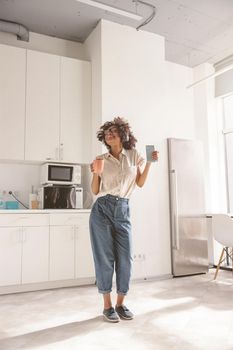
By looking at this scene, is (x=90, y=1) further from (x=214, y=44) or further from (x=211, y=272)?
(x=211, y=272)

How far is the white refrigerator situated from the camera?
4.09 meters

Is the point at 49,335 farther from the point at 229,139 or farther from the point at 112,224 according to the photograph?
the point at 229,139

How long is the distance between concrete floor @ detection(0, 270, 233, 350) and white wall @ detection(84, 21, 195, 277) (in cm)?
67

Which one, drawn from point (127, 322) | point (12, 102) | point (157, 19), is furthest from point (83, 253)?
point (157, 19)

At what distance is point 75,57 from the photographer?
4.41m

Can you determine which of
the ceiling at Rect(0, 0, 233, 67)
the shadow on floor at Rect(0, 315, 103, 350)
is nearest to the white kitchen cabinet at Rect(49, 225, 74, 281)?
the shadow on floor at Rect(0, 315, 103, 350)

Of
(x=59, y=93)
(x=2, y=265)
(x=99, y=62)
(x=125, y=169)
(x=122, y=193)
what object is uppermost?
(x=99, y=62)

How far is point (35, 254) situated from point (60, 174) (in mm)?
986

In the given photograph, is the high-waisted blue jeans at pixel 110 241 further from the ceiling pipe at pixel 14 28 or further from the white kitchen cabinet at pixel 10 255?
the ceiling pipe at pixel 14 28

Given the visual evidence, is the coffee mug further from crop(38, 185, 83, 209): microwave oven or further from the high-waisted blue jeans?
crop(38, 185, 83, 209): microwave oven

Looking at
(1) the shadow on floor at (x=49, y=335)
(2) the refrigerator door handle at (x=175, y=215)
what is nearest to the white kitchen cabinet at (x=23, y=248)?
(1) the shadow on floor at (x=49, y=335)

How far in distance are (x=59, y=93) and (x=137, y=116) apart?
1.03 m

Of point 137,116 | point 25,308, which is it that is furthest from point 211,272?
point 25,308

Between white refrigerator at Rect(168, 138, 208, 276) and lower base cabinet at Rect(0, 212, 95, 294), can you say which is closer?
lower base cabinet at Rect(0, 212, 95, 294)
